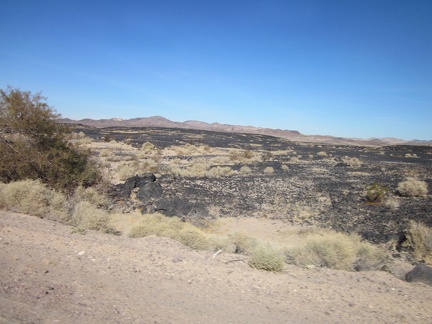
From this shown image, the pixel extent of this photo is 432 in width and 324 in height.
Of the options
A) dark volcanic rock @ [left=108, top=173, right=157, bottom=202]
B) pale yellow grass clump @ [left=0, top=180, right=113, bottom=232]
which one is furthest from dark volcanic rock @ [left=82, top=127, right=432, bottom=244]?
pale yellow grass clump @ [left=0, top=180, right=113, bottom=232]

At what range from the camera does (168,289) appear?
527cm

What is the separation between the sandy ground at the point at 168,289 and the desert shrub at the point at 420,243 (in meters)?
3.39

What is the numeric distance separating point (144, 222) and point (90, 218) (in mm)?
1665

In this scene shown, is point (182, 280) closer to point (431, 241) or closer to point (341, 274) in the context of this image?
point (341, 274)

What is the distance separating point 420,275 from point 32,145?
15.0 meters

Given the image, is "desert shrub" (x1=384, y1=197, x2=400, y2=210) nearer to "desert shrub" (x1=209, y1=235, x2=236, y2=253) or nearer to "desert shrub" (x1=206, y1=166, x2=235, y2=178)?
"desert shrub" (x1=209, y1=235, x2=236, y2=253)

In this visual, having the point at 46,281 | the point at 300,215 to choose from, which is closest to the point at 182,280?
the point at 46,281

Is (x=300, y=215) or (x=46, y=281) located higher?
(x=46, y=281)

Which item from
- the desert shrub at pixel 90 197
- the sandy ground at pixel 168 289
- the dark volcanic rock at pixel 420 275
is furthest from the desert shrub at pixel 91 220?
the dark volcanic rock at pixel 420 275

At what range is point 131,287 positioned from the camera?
5.18 m

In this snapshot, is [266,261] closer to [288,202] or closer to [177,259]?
[177,259]

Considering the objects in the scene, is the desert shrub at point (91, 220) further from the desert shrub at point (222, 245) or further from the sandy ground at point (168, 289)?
the desert shrub at point (222, 245)

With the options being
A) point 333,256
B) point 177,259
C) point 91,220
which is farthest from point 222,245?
point 91,220

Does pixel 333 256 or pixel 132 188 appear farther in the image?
pixel 132 188
